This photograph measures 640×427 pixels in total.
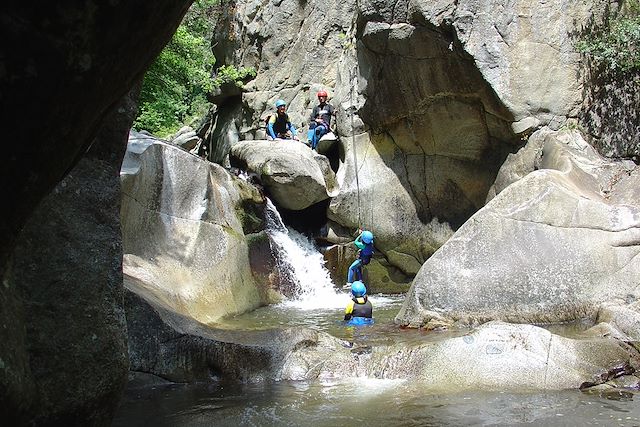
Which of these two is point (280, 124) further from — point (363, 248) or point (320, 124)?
point (363, 248)

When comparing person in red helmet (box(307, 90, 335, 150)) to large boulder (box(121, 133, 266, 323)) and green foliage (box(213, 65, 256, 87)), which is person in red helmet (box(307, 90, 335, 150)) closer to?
large boulder (box(121, 133, 266, 323))

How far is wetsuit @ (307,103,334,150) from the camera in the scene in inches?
595

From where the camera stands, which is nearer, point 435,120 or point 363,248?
point 363,248

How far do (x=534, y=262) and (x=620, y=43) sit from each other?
4922 millimetres

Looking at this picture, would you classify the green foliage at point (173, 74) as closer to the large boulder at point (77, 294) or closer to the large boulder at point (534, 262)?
the large boulder at point (534, 262)

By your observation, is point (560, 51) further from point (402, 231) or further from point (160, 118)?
point (160, 118)

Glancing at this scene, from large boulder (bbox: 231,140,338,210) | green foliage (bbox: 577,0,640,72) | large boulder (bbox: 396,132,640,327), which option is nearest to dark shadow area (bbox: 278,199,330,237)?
large boulder (bbox: 231,140,338,210)

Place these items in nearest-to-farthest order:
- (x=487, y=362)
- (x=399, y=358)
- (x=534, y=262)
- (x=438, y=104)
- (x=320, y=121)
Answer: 1. (x=487, y=362)
2. (x=399, y=358)
3. (x=534, y=262)
4. (x=438, y=104)
5. (x=320, y=121)

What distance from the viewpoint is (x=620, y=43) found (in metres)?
11.1

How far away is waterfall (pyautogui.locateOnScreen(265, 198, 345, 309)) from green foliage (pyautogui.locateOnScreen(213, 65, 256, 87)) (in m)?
7.64

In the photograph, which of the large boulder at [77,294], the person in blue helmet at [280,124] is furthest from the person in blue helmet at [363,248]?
the large boulder at [77,294]

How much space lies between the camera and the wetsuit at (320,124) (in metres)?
15.1

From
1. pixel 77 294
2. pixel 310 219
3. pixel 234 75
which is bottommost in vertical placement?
pixel 77 294

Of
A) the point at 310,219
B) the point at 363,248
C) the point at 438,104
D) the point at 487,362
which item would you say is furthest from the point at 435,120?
the point at 487,362
